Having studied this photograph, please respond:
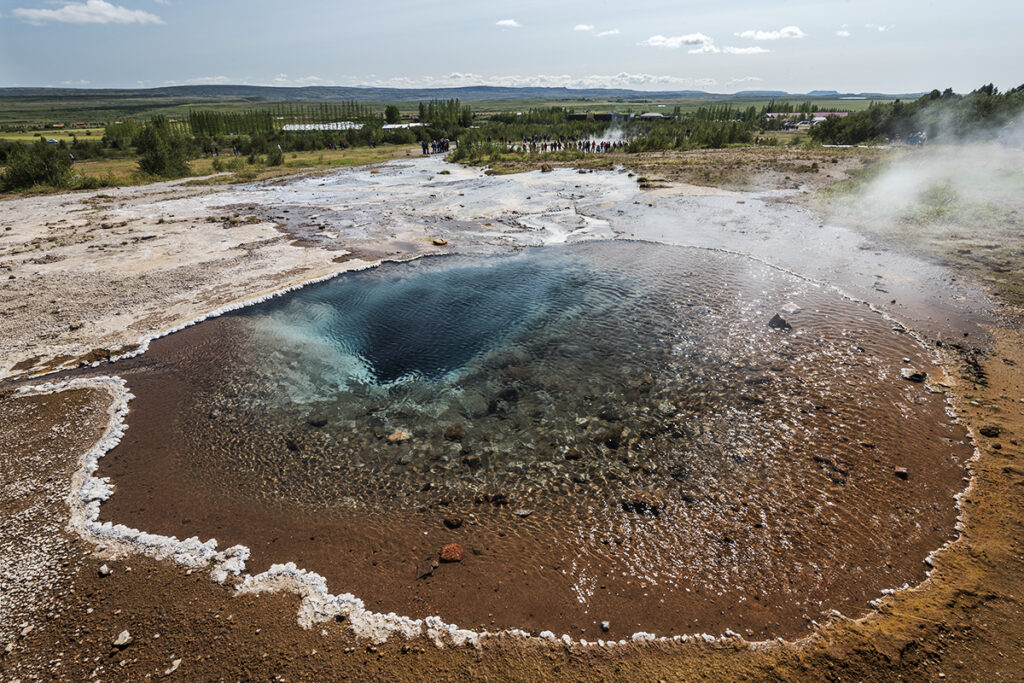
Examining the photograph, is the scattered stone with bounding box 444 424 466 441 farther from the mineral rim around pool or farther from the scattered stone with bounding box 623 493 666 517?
the scattered stone with bounding box 623 493 666 517

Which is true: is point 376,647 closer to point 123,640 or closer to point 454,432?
point 123,640

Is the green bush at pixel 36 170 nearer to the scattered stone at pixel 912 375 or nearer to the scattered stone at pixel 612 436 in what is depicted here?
the scattered stone at pixel 612 436

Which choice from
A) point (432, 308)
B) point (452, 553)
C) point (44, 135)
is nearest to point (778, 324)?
point (432, 308)

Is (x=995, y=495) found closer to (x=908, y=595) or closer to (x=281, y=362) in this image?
(x=908, y=595)

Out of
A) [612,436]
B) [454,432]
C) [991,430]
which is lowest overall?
[454,432]

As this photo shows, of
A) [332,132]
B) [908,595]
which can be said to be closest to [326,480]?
[908,595]

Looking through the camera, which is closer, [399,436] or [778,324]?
[399,436]

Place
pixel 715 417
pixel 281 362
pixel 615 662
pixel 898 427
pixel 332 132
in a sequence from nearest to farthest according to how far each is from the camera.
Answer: pixel 615 662
pixel 898 427
pixel 715 417
pixel 281 362
pixel 332 132
